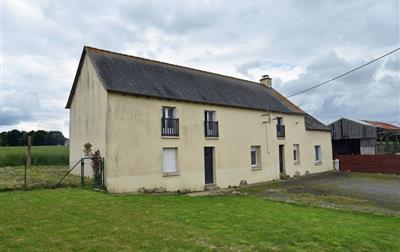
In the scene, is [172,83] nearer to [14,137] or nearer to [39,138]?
[39,138]

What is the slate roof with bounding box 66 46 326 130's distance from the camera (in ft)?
49.6

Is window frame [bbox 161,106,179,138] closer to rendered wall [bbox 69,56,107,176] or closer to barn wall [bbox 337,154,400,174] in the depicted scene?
rendered wall [bbox 69,56,107,176]

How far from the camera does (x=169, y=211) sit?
9555 mm

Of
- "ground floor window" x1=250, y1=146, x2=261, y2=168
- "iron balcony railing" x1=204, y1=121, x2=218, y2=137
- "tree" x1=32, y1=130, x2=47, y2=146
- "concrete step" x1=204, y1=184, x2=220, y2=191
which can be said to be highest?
A: "tree" x1=32, y1=130, x2=47, y2=146

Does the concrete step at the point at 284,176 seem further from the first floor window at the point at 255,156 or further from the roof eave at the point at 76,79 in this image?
the roof eave at the point at 76,79

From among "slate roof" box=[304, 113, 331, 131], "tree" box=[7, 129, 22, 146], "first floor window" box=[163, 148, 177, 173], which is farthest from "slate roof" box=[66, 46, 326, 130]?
"tree" box=[7, 129, 22, 146]

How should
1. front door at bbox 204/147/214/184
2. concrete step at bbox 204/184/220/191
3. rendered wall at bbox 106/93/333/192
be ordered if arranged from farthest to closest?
front door at bbox 204/147/214/184, concrete step at bbox 204/184/220/191, rendered wall at bbox 106/93/333/192

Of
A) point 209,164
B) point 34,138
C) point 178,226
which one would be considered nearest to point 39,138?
point 34,138

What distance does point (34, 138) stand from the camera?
165 feet

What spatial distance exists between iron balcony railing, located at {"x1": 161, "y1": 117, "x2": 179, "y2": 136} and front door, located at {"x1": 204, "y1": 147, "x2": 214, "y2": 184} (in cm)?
247

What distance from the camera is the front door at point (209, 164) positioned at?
58.0ft

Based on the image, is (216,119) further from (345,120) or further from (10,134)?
(10,134)

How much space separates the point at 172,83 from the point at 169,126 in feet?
9.78

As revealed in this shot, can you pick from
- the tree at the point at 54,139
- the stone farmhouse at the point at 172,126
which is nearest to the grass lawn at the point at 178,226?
the stone farmhouse at the point at 172,126
